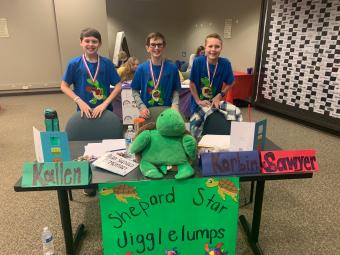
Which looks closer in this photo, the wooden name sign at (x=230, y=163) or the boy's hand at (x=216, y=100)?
the wooden name sign at (x=230, y=163)

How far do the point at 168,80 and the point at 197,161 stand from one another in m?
0.96

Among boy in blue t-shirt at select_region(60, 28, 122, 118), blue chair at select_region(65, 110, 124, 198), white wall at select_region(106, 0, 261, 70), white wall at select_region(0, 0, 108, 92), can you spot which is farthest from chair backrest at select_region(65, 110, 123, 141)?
white wall at select_region(106, 0, 261, 70)

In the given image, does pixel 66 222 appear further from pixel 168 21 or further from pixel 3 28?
pixel 168 21

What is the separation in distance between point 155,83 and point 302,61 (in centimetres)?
275

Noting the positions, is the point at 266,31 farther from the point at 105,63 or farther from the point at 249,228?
the point at 249,228

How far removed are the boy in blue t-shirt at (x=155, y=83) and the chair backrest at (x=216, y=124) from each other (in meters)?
0.30

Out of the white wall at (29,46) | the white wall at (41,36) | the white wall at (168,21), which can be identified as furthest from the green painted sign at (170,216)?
the white wall at (168,21)

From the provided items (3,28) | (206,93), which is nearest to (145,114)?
(206,93)

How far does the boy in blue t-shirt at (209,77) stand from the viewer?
228cm

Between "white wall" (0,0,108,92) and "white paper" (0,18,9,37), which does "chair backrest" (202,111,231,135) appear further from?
"white paper" (0,18,9,37)

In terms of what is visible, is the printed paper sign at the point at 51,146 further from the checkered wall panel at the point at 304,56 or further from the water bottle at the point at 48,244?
the checkered wall panel at the point at 304,56

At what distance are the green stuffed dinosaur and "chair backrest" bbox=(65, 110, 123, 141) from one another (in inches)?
26.8

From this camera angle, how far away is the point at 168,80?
7.10 feet

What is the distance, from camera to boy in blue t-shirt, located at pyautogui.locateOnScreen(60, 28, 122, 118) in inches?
78.9
